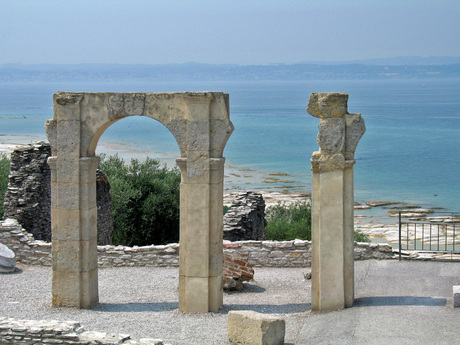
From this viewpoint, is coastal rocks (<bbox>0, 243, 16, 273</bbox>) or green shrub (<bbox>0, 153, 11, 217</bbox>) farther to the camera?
green shrub (<bbox>0, 153, 11, 217</bbox>)


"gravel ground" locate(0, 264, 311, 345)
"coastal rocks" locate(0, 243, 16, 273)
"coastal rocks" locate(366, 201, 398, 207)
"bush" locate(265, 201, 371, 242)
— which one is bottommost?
"gravel ground" locate(0, 264, 311, 345)

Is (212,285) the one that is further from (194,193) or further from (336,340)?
(336,340)

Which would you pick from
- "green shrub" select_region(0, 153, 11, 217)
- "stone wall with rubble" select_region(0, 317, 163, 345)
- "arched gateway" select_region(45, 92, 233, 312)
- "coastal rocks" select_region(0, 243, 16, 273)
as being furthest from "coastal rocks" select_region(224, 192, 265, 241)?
"stone wall with rubble" select_region(0, 317, 163, 345)

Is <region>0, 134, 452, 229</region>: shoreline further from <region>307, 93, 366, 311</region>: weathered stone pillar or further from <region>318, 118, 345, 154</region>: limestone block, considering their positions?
<region>318, 118, 345, 154</region>: limestone block

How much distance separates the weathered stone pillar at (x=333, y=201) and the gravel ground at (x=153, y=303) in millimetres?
736

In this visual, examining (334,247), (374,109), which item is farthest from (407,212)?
(374,109)

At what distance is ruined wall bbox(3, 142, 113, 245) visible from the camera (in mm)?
18141

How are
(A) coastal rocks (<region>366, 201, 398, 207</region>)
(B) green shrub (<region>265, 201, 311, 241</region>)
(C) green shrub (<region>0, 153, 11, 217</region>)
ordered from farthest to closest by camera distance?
(A) coastal rocks (<region>366, 201, 398, 207</region>) < (C) green shrub (<region>0, 153, 11, 217</region>) < (B) green shrub (<region>265, 201, 311, 241</region>)

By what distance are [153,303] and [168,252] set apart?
325 centimetres

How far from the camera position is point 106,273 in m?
16.2

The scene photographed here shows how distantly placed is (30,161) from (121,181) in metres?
6.88

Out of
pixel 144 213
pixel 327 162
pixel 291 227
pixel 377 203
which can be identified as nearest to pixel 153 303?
pixel 327 162

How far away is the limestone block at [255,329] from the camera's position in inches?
413

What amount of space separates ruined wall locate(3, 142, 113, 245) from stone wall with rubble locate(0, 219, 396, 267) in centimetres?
83
